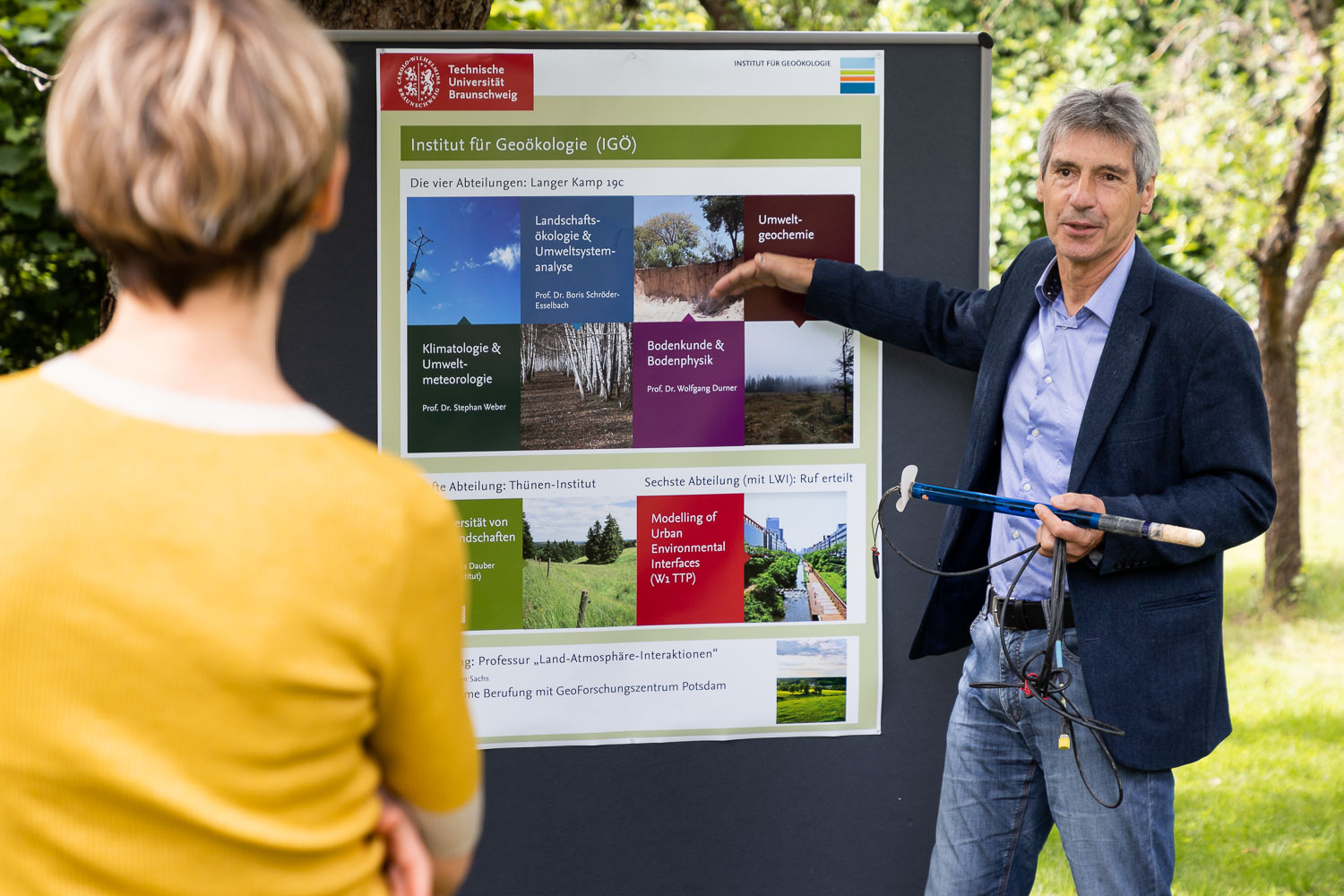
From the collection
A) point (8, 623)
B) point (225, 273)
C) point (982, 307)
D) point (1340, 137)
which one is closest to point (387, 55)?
point (982, 307)

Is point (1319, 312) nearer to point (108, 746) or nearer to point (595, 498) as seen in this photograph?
point (595, 498)

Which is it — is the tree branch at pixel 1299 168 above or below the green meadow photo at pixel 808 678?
above

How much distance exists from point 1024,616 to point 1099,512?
0.32 meters

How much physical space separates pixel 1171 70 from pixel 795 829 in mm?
6922

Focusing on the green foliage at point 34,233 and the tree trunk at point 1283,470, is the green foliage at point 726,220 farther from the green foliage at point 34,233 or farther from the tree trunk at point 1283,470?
the tree trunk at point 1283,470

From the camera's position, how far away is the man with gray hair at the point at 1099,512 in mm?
2158

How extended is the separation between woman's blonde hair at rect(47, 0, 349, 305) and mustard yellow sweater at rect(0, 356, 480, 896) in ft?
0.43

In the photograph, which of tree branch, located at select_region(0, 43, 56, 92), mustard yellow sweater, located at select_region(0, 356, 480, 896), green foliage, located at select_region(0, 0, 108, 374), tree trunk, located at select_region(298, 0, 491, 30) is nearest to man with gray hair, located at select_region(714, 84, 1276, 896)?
mustard yellow sweater, located at select_region(0, 356, 480, 896)

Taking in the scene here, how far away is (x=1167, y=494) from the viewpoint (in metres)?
2.17

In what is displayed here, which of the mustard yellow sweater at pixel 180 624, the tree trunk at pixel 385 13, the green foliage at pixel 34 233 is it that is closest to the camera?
the mustard yellow sweater at pixel 180 624

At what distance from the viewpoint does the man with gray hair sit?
7.08ft

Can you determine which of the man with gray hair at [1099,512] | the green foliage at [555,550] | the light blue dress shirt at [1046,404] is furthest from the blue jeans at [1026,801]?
the green foliage at [555,550]

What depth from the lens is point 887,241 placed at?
8.94 feet

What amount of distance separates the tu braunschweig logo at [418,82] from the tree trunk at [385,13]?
0.35m
